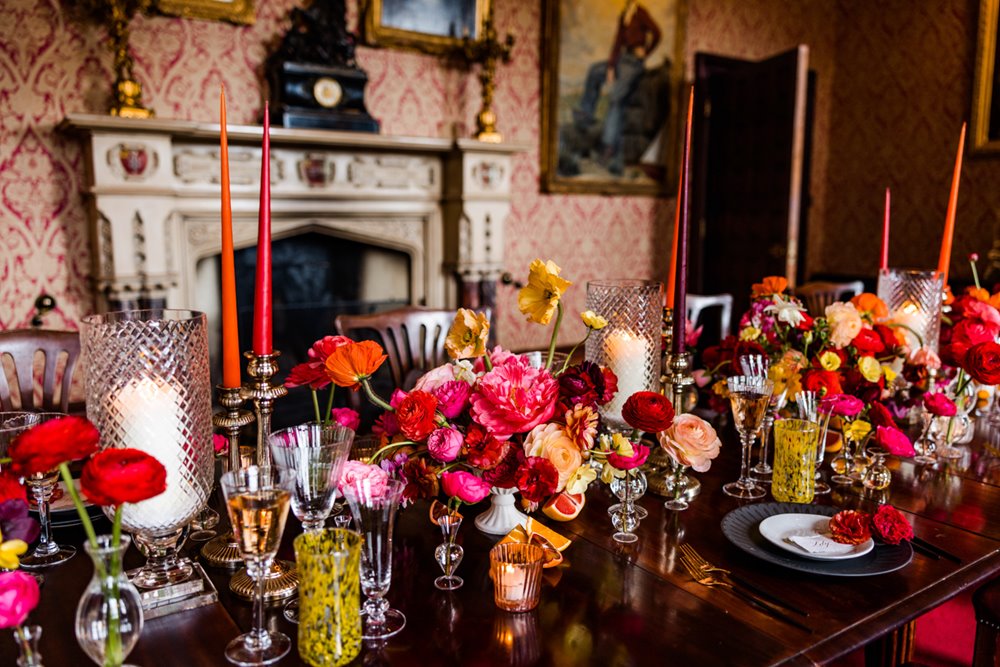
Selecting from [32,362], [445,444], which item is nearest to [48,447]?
[445,444]

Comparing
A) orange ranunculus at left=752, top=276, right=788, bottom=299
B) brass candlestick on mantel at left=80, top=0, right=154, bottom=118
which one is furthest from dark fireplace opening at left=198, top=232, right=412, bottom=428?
orange ranunculus at left=752, top=276, right=788, bottom=299

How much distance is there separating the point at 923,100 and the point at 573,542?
4434 mm

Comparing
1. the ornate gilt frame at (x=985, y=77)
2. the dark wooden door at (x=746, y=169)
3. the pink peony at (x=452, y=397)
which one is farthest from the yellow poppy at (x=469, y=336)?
the ornate gilt frame at (x=985, y=77)

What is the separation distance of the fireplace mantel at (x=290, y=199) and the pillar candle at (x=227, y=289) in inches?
81.4

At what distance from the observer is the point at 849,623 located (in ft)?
2.69

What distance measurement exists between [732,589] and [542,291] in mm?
418

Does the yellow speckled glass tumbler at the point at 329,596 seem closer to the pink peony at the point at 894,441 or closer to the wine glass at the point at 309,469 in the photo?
the wine glass at the point at 309,469

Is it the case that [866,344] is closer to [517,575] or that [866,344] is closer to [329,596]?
[517,575]

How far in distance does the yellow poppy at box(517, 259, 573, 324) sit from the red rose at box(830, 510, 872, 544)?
1.49ft

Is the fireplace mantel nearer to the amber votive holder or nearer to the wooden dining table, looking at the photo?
the wooden dining table

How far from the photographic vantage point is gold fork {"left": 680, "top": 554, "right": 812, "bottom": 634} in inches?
32.4

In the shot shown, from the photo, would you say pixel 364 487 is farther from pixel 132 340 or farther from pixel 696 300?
pixel 696 300

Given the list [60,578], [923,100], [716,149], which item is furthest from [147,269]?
[923,100]

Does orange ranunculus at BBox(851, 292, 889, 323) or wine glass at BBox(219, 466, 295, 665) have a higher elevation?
orange ranunculus at BBox(851, 292, 889, 323)
